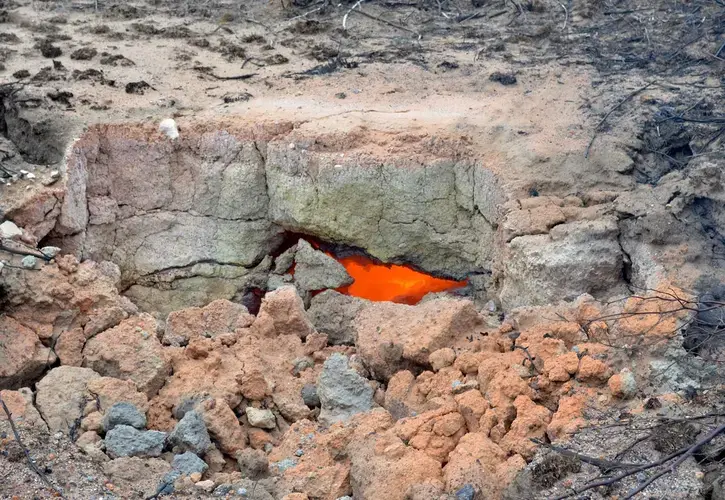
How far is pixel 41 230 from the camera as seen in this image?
6.26 metres

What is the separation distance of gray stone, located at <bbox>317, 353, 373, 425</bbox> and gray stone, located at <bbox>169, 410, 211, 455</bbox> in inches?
30.6

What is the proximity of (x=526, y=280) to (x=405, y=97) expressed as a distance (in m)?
2.29

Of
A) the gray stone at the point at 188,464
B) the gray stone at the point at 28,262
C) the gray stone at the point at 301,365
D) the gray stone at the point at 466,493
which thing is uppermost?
the gray stone at the point at 466,493

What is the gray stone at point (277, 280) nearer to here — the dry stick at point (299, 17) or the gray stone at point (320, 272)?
the gray stone at point (320, 272)

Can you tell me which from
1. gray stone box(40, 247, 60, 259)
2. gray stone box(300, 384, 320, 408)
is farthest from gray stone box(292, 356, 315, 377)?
gray stone box(40, 247, 60, 259)

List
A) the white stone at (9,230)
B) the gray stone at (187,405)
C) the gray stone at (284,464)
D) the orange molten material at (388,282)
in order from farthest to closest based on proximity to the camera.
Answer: the orange molten material at (388,282) < the white stone at (9,230) < the gray stone at (187,405) < the gray stone at (284,464)

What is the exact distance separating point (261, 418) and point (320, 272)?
215 centimetres

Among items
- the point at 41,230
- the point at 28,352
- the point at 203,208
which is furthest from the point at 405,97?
the point at 28,352

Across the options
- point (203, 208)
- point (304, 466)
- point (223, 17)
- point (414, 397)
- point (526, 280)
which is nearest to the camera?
point (304, 466)

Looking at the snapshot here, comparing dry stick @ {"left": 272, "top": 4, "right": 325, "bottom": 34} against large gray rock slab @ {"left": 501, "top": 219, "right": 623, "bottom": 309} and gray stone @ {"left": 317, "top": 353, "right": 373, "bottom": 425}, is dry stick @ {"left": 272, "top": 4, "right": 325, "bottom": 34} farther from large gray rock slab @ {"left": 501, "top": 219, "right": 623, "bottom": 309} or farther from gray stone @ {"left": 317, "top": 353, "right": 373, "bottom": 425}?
gray stone @ {"left": 317, "top": 353, "right": 373, "bottom": 425}

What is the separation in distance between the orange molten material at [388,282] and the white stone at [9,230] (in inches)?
101

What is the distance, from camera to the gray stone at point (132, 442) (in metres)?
4.59

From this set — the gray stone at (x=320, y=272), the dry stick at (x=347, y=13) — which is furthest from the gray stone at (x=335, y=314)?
the dry stick at (x=347, y=13)

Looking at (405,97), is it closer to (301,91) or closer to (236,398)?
(301,91)
